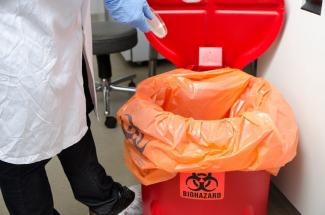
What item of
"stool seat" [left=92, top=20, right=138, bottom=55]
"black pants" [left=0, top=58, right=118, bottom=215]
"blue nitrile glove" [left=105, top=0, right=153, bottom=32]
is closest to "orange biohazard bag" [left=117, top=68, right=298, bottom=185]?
"black pants" [left=0, top=58, right=118, bottom=215]

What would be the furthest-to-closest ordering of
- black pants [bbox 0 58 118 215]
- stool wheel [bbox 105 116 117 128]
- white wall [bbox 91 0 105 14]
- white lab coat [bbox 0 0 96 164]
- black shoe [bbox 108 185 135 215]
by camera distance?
white wall [bbox 91 0 105 14] < stool wheel [bbox 105 116 117 128] < black shoe [bbox 108 185 135 215] < black pants [bbox 0 58 118 215] < white lab coat [bbox 0 0 96 164]

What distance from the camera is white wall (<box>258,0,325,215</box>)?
964 millimetres

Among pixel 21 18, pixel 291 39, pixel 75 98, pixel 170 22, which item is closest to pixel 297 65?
pixel 291 39

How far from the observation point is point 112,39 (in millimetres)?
1629

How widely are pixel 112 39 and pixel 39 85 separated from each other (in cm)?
95

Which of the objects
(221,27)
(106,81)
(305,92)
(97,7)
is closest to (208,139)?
(305,92)

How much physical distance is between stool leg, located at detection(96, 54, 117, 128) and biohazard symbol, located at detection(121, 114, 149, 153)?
795mm

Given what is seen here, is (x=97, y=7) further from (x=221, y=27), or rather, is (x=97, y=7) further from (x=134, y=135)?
(x=134, y=135)

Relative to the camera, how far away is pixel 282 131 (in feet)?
2.99

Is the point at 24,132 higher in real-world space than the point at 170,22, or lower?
lower

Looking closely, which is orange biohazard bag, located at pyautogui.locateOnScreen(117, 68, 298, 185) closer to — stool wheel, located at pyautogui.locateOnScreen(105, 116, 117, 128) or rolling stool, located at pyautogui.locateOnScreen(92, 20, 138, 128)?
rolling stool, located at pyautogui.locateOnScreen(92, 20, 138, 128)

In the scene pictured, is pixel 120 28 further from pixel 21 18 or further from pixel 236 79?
pixel 21 18

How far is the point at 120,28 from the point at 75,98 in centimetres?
100

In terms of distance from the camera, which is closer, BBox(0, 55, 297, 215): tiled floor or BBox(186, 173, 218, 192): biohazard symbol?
BBox(186, 173, 218, 192): biohazard symbol
